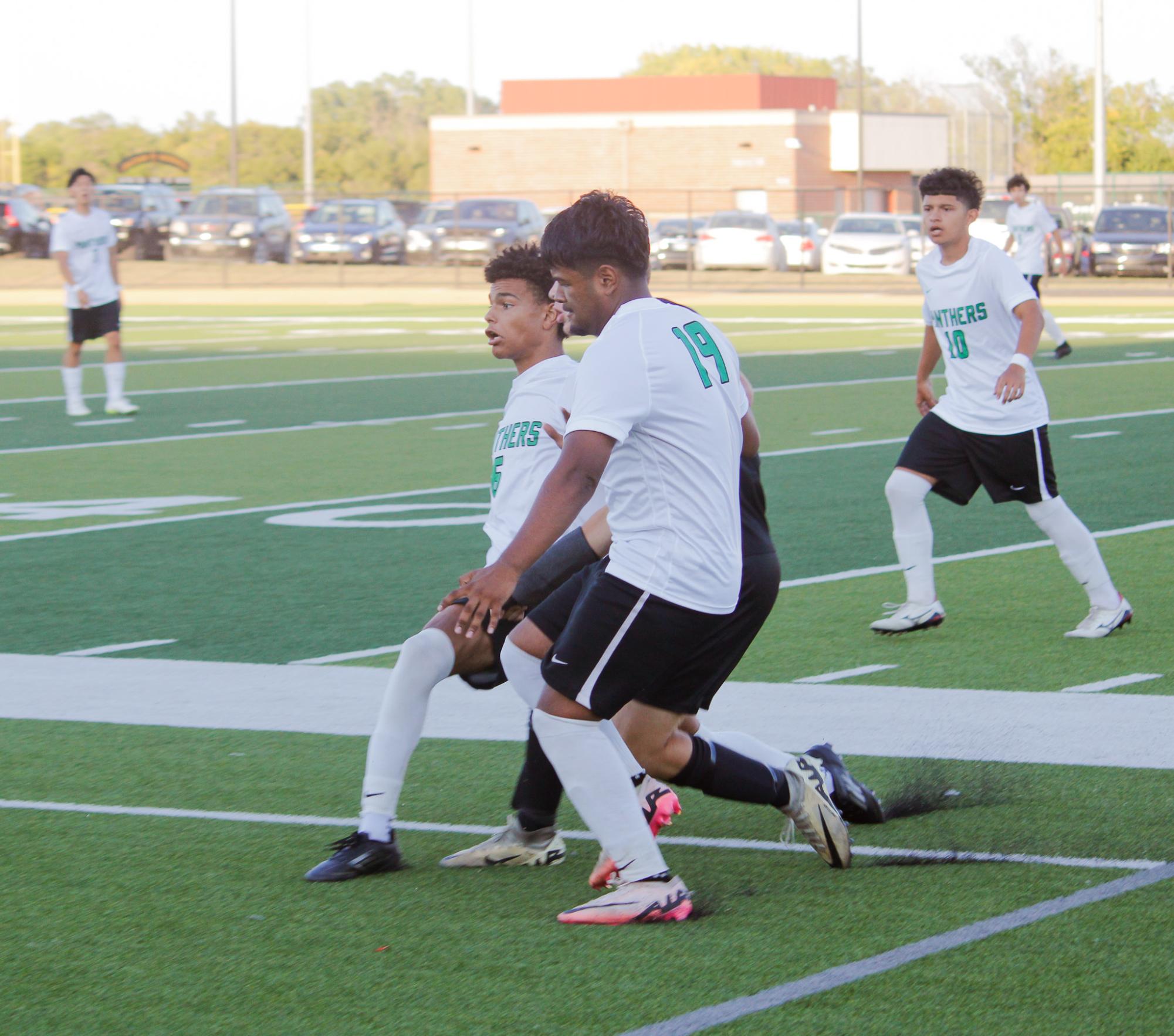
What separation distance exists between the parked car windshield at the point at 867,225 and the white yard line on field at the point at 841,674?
36277 millimetres

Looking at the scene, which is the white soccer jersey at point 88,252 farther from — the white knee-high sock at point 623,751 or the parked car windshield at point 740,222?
the parked car windshield at point 740,222

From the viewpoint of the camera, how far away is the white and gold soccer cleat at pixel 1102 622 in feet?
25.6

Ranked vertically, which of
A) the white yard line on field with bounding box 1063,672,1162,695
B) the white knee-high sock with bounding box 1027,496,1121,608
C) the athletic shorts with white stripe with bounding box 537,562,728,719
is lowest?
the white yard line on field with bounding box 1063,672,1162,695

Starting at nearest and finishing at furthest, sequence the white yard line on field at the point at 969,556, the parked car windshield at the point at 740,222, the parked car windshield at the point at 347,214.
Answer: the white yard line on field at the point at 969,556
the parked car windshield at the point at 740,222
the parked car windshield at the point at 347,214

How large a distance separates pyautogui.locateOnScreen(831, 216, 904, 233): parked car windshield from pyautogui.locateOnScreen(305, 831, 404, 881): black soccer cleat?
128 ft

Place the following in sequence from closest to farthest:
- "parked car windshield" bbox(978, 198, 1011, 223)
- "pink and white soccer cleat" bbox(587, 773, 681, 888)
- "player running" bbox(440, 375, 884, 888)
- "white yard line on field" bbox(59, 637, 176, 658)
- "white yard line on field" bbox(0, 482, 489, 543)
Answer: "player running" bbox(440, 375, 884, 888) < "pink and white soccer cleat" bbox(587, 773, 681, 888) < "white yard line on field" bbox(59, 637, 176, 658) < "white yard line on field" bbox(0, 482, 489, 543) < "parked car windshield" bbox(978, 198, 1011, 223)

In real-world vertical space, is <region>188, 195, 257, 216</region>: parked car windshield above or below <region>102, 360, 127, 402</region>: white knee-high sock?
above

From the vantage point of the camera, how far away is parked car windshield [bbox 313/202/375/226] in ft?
145

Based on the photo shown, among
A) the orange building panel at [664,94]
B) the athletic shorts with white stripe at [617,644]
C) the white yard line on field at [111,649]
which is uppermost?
the orange building panel at [664,94]

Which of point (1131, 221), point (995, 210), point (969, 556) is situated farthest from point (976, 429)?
point (995, 210)

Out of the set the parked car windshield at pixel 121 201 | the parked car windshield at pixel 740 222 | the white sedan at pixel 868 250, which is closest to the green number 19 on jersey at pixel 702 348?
the white sedan at pixel 868 250

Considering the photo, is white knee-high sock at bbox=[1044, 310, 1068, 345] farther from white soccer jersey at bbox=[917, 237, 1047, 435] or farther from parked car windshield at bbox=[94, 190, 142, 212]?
parked car windshield at bbox=[94, 190, 142, 212]

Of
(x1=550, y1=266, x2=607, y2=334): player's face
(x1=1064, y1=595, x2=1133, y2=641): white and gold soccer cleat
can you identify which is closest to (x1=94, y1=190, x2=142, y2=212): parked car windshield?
(x1=1064, y1=595, x2=1133, y2=641): white and gold soccer cleat

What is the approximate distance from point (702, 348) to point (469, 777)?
6.69 feet
